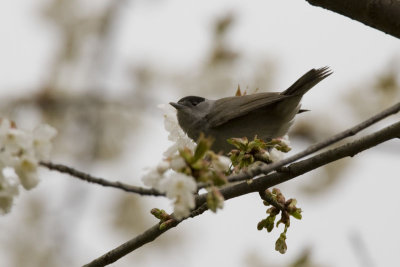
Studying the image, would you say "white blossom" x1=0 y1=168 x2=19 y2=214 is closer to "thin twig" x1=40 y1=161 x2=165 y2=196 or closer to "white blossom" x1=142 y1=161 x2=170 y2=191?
"thin twig" x1=40 y1=161 x2=165 y2=196

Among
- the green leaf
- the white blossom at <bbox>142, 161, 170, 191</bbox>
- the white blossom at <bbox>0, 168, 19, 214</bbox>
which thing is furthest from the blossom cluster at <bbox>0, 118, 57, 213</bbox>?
the green leaf

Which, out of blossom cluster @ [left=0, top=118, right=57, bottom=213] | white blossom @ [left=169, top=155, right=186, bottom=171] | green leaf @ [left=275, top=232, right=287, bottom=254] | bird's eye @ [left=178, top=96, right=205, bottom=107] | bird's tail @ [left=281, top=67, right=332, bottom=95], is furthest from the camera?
bird's eye @ [left=178, top=96, right=205, bottom=107]

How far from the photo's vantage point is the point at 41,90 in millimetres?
6875

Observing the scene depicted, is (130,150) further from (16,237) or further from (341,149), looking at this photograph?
(341,149)

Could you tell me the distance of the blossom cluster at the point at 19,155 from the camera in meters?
2.31

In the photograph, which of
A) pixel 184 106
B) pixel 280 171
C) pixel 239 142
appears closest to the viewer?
pixel 280 171

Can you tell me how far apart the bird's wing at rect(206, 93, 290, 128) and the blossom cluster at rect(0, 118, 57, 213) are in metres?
3.19

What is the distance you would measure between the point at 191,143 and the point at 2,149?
5.32 feet

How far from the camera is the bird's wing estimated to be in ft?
17.6

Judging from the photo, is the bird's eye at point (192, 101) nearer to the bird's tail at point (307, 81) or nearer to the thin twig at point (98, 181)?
the bird's tail at point (307, 81)

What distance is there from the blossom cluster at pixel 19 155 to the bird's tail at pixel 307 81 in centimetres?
303

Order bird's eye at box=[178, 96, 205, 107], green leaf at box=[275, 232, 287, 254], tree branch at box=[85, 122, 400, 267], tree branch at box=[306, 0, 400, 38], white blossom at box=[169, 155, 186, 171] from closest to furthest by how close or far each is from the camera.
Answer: white blossom at box=[169, 155, 186, 171], tree branch at box=[306, 0, 400, 38], tree branch at box=[85, 122, 400, 267], green leaf at box=[275, 232, 287, 254], bird's eye at box=[178, 96, 205, 107]

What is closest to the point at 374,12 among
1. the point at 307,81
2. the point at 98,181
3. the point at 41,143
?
the point at 98,181

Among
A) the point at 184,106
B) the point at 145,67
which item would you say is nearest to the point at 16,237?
the point at 145,67
